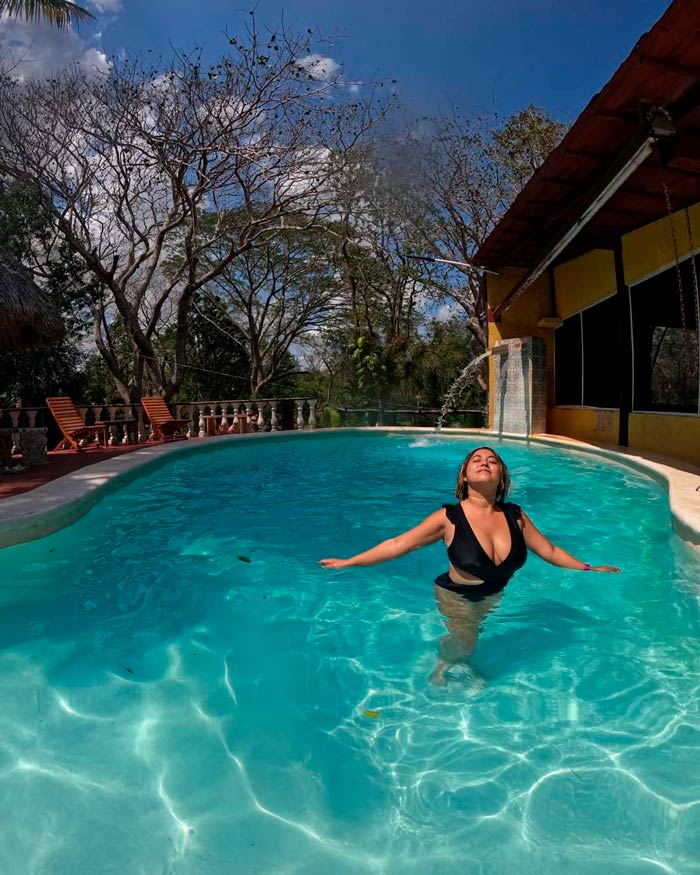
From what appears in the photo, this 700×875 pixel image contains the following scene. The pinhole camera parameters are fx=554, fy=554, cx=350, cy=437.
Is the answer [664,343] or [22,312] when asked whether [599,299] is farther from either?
[22,312]

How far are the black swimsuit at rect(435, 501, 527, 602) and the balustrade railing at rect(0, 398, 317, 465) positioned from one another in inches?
316

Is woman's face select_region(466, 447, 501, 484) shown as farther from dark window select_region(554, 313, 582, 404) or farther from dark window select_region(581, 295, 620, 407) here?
dark window select_region(554, 313, 582, 404)

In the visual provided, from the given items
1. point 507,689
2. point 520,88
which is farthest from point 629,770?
point 520,88

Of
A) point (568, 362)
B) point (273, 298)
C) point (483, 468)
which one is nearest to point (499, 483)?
point (483, 468)

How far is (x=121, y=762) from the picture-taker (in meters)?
2.14

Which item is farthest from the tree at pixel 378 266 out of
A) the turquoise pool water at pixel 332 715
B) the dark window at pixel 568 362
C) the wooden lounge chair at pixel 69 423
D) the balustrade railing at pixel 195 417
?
the turquoise pool water at pixel 332 715

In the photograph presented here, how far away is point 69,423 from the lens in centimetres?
959

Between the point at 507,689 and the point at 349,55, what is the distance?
13683 millimetres

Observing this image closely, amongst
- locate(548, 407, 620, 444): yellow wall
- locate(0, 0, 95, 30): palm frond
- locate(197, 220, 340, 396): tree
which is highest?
locate(0, 0, 95, 30): palm frond

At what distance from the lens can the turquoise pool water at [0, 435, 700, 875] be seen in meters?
1.76

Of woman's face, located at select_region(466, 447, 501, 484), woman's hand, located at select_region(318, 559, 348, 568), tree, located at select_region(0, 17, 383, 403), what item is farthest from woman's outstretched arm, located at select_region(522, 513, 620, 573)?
tree, located at select_region(0, 17, 383, 403)

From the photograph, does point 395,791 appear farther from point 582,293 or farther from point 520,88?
point 520,88

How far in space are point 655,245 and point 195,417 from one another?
9722 mm

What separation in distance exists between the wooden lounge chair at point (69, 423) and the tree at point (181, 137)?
4.37 metres
